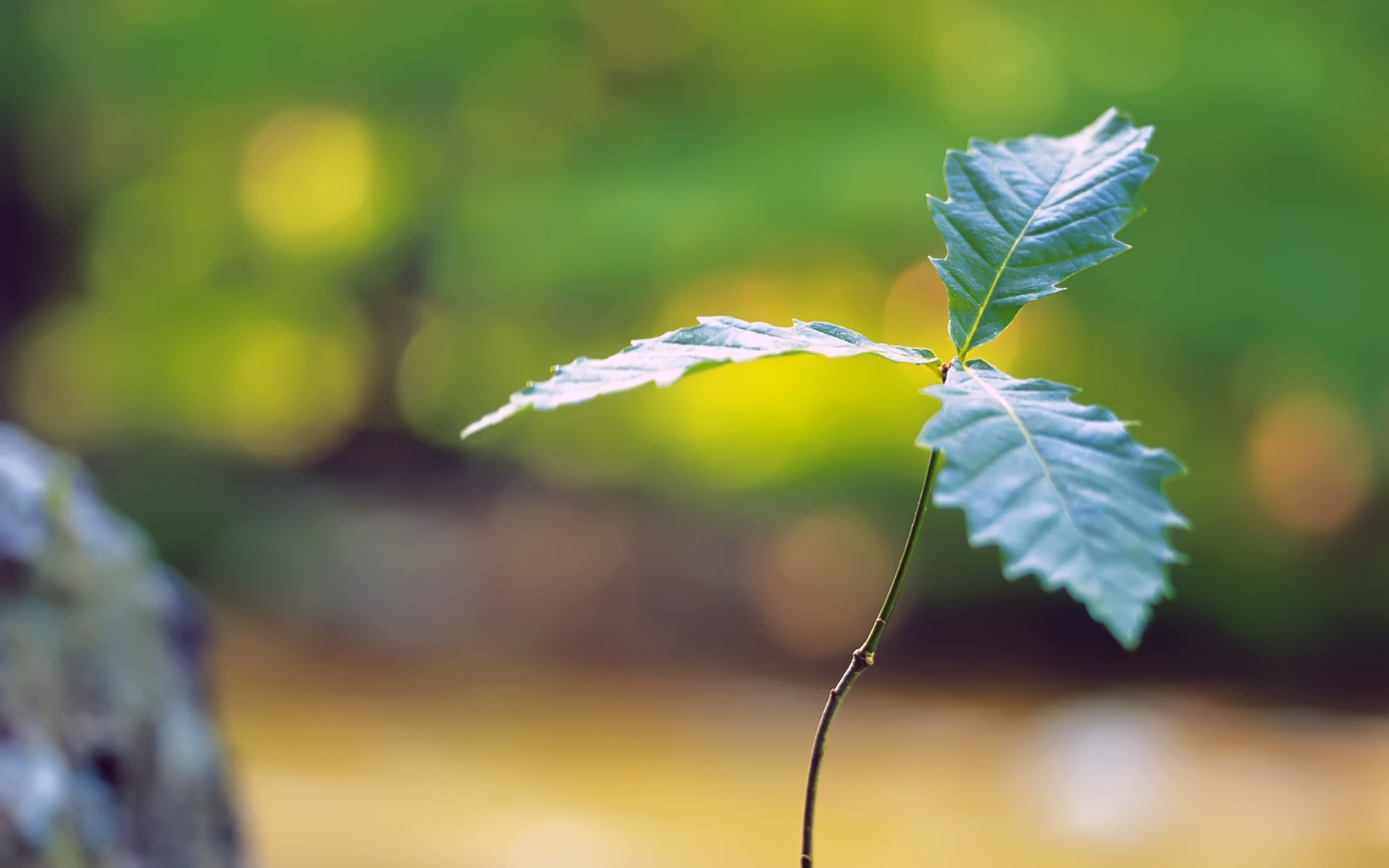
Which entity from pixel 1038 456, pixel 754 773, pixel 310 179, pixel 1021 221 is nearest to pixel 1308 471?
pixel 754 773

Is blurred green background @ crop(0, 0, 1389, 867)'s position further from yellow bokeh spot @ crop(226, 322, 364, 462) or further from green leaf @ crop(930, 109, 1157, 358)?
green leaf @ crop(930, 109, 1157, 358)

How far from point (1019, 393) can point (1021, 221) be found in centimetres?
11

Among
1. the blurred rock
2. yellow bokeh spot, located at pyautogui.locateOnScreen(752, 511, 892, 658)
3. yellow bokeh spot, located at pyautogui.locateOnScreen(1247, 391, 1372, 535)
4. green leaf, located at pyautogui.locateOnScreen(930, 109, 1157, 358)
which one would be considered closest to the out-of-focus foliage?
yellow bokeh spot, located at pyautogui.locateOnScreen(1247, 391, 1372, 535)

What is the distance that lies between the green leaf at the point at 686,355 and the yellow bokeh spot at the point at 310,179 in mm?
3862

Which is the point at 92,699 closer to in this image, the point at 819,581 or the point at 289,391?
the point at 819,581

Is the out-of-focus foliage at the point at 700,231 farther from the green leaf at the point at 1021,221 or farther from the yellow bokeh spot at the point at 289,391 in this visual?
the green leaf at the point at 1021,221

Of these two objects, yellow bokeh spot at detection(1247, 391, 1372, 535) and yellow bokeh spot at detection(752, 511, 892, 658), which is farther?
yellow bokeh spot at detection(752, 511, 892, 658)

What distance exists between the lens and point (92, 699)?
1.22 m

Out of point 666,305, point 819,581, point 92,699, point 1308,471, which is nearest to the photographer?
point 92,699

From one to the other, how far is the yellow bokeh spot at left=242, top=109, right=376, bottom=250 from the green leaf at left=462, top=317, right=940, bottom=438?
3.86m

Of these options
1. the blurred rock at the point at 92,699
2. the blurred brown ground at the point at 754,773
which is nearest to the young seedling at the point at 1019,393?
the blurred rock at the point at 92,699

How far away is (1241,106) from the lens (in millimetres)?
2930

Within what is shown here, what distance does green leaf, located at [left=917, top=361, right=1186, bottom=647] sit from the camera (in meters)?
0.35

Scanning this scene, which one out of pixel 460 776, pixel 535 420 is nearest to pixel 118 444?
pixel 535 420
